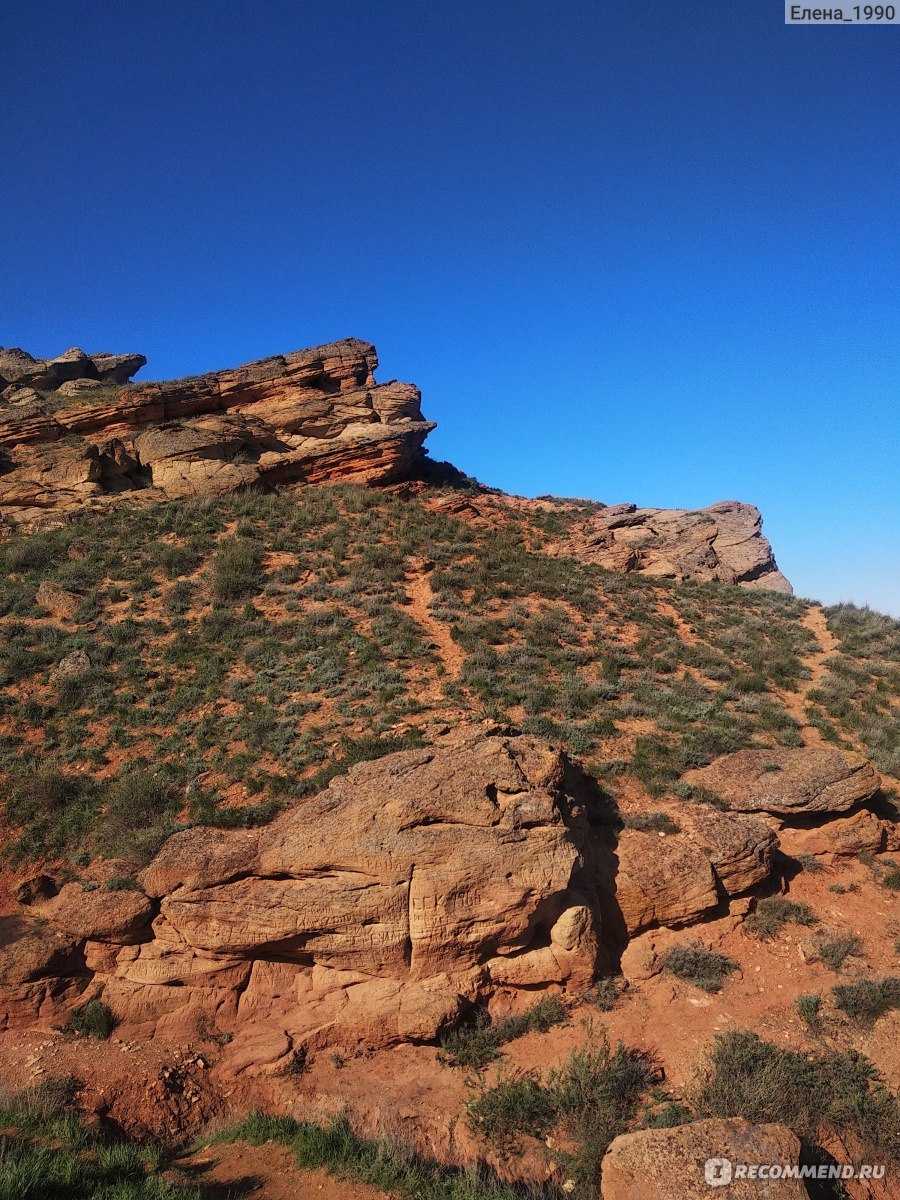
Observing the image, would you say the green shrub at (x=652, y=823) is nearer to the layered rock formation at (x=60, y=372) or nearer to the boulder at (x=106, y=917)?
the boulder at (x=106, y=917)

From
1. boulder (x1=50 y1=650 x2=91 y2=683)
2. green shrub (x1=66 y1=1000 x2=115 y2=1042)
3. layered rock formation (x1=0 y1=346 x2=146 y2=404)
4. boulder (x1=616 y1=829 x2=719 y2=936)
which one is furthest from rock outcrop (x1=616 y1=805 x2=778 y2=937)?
layered rock formation (x1=0 y1=346 x2=146 y2=404)

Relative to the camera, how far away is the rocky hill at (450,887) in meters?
6.62

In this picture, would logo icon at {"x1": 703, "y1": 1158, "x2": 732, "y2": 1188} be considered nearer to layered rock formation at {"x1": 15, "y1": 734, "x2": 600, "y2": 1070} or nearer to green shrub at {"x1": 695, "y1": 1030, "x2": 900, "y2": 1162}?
green shrub at {"x1": 695, "y1": 1030, "x2": 900, "y2": 1162}

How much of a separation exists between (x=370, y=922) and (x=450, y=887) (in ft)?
3.90

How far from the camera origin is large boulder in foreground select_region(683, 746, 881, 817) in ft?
33.1

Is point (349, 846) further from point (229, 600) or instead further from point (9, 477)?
point (9, 477)

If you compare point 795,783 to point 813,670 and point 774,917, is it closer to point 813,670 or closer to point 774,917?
point 774,917

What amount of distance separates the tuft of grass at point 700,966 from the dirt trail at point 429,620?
22.7 feet

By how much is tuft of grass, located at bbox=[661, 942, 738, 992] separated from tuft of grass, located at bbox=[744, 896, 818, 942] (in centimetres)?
70

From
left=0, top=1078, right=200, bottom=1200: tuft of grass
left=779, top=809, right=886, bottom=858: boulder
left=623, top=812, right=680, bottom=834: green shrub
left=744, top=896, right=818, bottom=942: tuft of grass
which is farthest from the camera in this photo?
left=779, top=809, right=886, bottom=858: boulder

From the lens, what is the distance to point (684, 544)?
92.4 feet

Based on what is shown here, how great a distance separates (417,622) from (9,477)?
61.4 ft

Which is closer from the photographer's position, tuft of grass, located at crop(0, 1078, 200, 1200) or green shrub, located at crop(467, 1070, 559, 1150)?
tuft of grass, located at crop(0, 1078, 200, 1200)

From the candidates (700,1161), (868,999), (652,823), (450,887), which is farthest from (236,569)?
(868,999)
